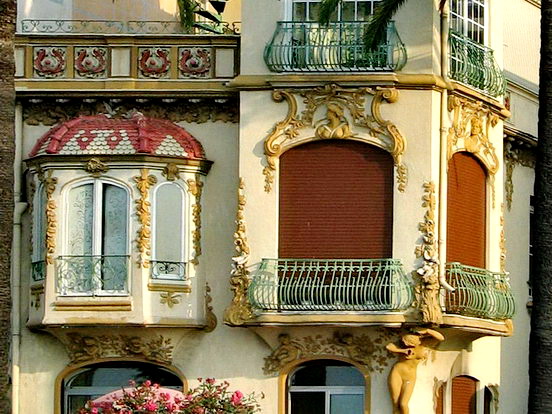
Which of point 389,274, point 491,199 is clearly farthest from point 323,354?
point 491,199

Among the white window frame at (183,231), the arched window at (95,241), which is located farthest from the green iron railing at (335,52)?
the arched window at (95,241)

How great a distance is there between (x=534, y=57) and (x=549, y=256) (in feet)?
42.3

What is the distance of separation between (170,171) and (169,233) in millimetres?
1165

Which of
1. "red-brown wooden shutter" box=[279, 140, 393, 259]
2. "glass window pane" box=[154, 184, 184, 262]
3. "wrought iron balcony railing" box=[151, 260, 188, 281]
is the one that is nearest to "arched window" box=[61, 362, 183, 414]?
"wrought iron balcony railing" box=[151, 260, 188, 281]

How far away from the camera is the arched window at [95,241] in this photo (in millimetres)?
39844

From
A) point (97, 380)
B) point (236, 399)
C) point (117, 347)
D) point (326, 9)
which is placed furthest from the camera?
point (97, 380)

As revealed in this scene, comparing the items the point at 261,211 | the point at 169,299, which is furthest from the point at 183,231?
the point at 261,211

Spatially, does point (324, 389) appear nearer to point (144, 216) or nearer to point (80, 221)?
point (144, 216)

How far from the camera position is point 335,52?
3991 centimetres

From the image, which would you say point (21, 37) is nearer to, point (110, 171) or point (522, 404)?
point (110, 171)

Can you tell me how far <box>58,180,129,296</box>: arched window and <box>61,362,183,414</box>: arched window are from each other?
1870 millimetres

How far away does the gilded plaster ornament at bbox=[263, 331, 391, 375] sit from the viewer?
131 ft

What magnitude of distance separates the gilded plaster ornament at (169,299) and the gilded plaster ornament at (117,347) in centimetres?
71

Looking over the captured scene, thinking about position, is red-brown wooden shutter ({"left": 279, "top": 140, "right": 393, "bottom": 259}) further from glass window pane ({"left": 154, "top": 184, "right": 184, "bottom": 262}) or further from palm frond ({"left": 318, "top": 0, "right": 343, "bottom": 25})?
palm frond ({"left": 318, "top": 0, "right": 343, "bottom": 25})
